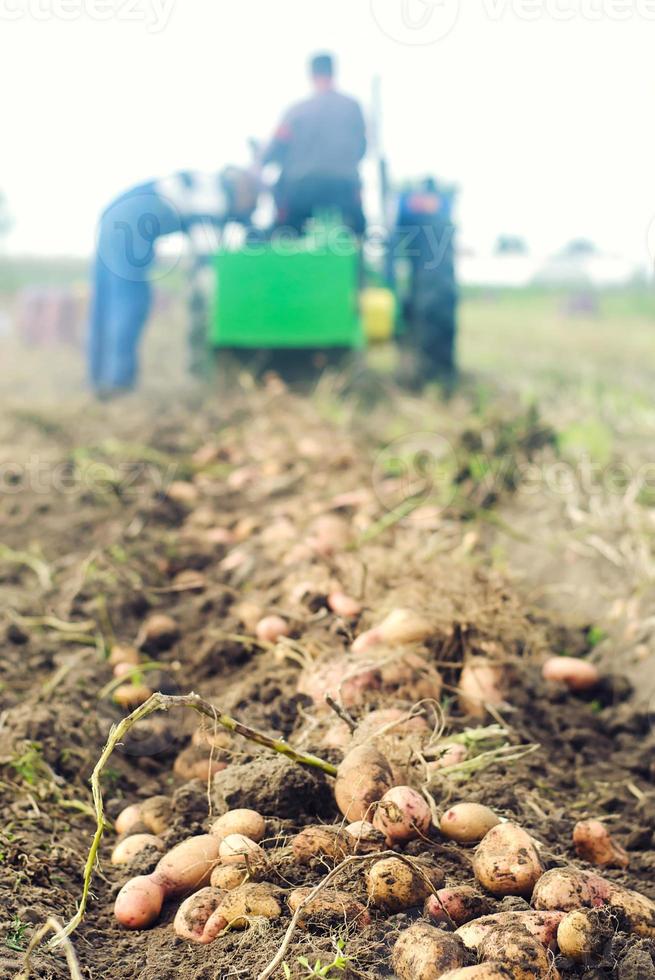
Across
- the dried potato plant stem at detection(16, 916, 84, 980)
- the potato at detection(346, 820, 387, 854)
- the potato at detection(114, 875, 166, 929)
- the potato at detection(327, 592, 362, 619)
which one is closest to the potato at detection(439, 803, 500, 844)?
the potato at detection(346, 820, 387, 854)

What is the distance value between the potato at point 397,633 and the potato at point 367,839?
64cm

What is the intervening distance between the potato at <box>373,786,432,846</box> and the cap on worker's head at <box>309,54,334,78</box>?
496cm

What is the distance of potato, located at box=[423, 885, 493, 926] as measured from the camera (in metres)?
1.49

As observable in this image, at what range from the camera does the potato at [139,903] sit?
158 cm

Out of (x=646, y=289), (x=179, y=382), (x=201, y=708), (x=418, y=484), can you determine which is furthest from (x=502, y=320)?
(x=201, y=708)

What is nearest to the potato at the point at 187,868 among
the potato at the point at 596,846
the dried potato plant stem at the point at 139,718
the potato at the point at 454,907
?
the dried potato plant stem at the point at 139,718

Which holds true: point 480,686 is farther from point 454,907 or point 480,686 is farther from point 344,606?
point 454,907

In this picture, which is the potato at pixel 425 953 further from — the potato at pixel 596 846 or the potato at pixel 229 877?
the potato at pixel 596 846

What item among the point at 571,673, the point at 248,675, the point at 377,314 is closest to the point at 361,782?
the point at 248,675

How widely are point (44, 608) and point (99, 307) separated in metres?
3.58

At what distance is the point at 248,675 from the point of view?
238 centimetres

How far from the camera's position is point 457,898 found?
4.94 ft

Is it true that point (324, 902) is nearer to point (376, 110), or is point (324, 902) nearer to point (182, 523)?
point (182, 523)

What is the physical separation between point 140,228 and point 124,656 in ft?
11.6
